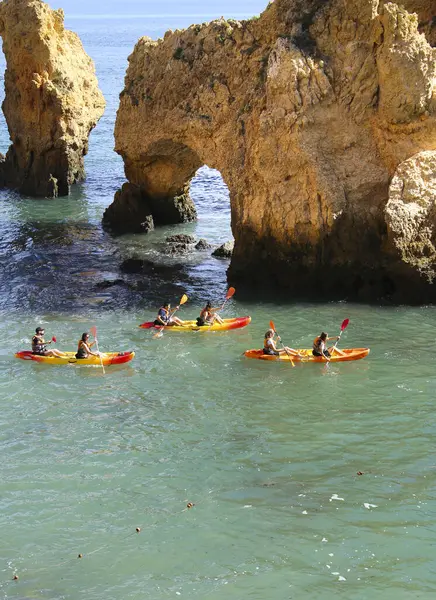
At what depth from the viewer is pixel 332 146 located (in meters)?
27.5

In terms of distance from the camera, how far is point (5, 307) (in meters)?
27.9

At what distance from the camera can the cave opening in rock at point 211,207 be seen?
121ft

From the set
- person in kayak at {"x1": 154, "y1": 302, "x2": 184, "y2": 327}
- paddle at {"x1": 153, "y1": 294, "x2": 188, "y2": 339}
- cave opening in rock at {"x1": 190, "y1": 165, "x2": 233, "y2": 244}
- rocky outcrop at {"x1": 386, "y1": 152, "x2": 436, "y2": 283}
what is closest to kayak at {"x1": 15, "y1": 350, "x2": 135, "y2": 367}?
paddle at {"x1": 153, "y1": 294, "x2": 188, "y2": 339}

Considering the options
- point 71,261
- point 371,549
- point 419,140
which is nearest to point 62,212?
point 71,261

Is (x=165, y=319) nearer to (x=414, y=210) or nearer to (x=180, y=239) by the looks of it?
(x=414, y=210)

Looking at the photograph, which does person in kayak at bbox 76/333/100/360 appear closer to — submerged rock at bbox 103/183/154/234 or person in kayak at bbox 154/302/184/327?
person in kayak at bbox 154/302/184/327

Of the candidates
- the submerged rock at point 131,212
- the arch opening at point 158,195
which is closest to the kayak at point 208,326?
the arch opening at point 158,195

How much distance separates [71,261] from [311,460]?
16.9 m

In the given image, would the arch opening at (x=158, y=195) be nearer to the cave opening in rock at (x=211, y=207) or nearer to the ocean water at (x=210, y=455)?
the cave opening in rock at (x=211, y=207)

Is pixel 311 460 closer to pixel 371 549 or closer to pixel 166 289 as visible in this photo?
pixel 371 549

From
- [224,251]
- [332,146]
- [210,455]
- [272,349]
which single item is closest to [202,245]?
[224,251]

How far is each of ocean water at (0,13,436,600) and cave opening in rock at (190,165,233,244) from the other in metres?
6.35

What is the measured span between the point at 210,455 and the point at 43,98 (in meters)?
27.8

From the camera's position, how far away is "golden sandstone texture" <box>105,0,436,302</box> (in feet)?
87.2
